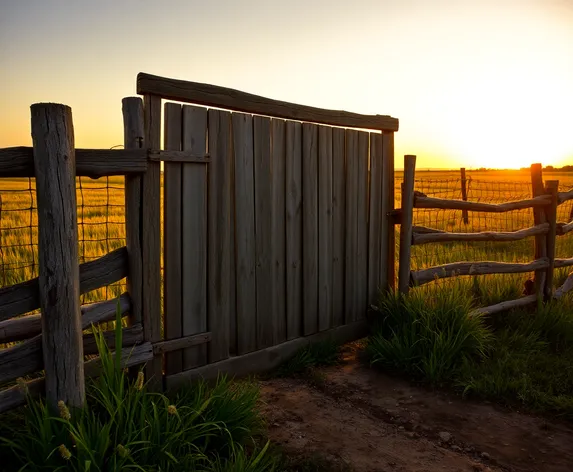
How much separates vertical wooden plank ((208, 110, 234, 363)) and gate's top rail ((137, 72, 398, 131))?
0.41ft

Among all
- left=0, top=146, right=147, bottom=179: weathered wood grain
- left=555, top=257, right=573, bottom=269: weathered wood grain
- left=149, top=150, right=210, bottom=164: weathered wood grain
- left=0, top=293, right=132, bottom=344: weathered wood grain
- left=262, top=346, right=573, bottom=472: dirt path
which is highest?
left=149, top=150, right=210, bottom=164: weathered wood grain

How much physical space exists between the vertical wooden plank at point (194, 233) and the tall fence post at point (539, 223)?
444cm

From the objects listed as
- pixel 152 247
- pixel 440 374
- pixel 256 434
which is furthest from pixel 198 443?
pixel 440 374

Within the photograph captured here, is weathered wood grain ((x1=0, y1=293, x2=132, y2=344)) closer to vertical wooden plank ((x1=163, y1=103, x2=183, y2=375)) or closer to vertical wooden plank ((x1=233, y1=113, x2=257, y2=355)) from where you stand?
vertical wooden plank ((x1=163, y1=103, x2=183, y2=375))

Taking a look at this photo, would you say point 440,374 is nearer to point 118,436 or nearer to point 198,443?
point 198,443

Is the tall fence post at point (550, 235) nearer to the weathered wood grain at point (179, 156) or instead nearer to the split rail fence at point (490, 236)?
the split rail fence at point (490, 236)

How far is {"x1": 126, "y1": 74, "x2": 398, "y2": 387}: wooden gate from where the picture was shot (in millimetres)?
3936

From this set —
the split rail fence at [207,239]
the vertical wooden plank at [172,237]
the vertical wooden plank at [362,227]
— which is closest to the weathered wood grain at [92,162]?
the split rail fence at [207,239]

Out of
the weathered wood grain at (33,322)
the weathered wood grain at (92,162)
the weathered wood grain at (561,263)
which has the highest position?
the weathered wood grain at (92,162)

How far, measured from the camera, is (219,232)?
425cm

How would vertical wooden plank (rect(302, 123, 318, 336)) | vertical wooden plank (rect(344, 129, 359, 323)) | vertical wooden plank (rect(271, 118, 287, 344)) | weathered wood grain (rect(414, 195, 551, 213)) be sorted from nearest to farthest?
1. vertical wooden plank (rect(271, 118, 287, 344))
2. vertical wooden plank (rect(302, 123, 318, 336))
3. vertical wooden plank (rect(344, 129, 359, 323))
4. weathered wood grain (rect(414, 195, 551, 213))

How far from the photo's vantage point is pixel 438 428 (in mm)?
3828

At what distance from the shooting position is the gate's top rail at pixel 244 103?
12.3ft

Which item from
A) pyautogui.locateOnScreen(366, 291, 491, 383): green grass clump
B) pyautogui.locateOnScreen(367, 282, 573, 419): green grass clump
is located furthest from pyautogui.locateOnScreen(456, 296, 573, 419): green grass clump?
pyautogui.locateOnScreen(366, 291, 491, 383): green grass clump
